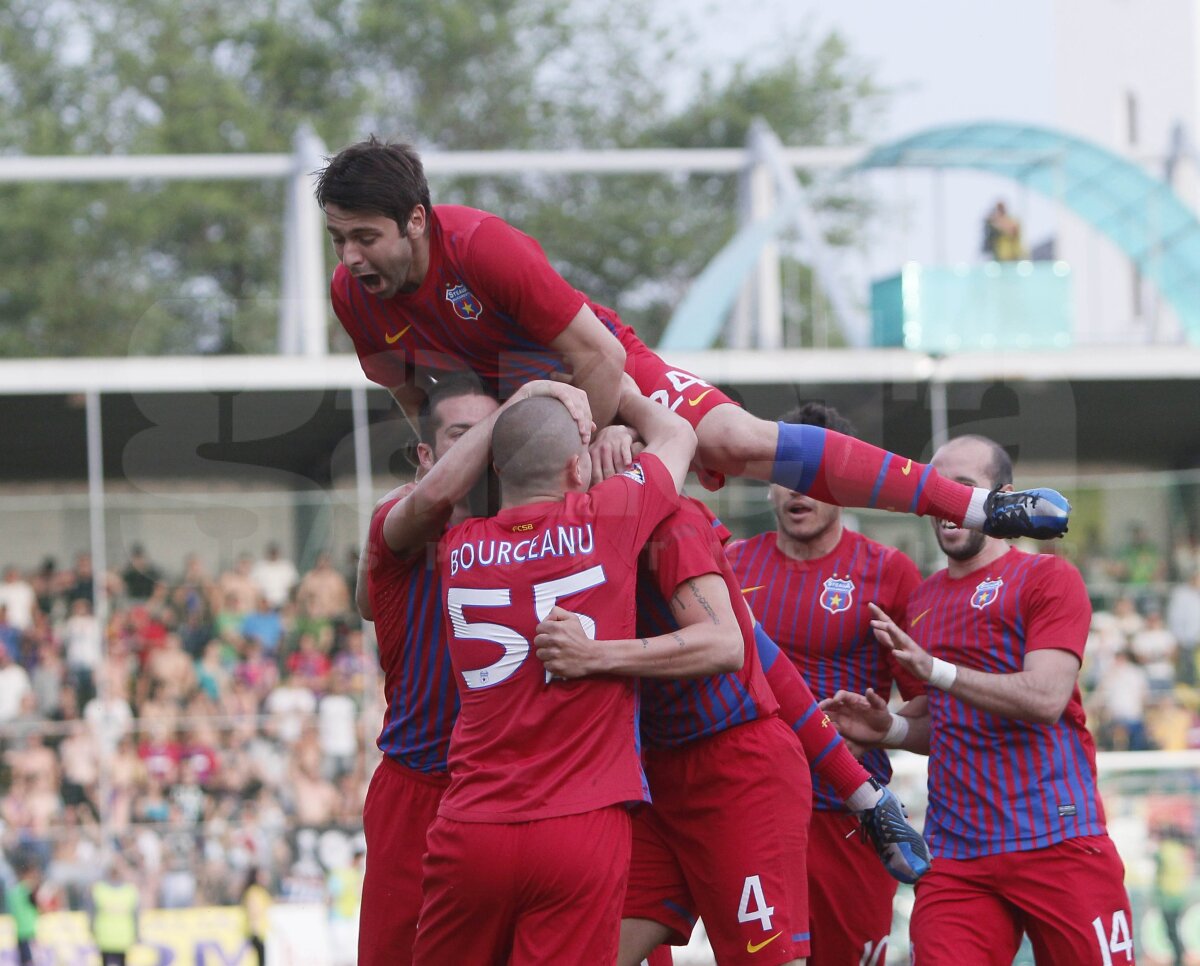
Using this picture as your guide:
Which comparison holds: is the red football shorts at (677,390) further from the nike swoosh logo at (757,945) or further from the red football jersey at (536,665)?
the nike swoosh logo at (757,945)

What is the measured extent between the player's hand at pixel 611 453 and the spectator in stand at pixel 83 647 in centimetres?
890

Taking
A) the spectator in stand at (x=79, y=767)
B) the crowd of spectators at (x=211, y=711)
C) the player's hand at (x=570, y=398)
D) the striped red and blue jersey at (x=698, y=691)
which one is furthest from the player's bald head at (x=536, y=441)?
the spectator in stand at (x=79, y=767)

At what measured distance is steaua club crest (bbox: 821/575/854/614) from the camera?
5.71 m

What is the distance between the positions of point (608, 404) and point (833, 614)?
1571 mm

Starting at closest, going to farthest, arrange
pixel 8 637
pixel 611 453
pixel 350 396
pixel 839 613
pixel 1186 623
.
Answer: pixel 611 453, pixel 839 613, pixel 8 637, pixel 1186 623, pixel 350 396

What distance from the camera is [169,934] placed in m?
10.4

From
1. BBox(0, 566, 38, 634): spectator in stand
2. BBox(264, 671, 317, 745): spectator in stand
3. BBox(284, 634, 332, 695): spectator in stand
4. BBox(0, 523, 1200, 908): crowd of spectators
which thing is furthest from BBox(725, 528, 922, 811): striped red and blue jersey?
BBox(0, 566, 38, 634): spectator in stand

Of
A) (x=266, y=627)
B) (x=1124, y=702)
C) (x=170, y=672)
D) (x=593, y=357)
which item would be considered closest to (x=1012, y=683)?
(x=593, y=357)

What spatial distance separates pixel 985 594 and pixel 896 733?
1.90 feet

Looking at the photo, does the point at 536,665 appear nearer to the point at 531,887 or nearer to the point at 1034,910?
the point at 531,887

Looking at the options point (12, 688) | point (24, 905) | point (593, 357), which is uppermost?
point (593, 357)

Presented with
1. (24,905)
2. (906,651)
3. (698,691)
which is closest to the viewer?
(698,691)

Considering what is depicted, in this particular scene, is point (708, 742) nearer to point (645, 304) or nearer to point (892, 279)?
point (892, 279)

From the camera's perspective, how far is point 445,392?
4.77 metres
